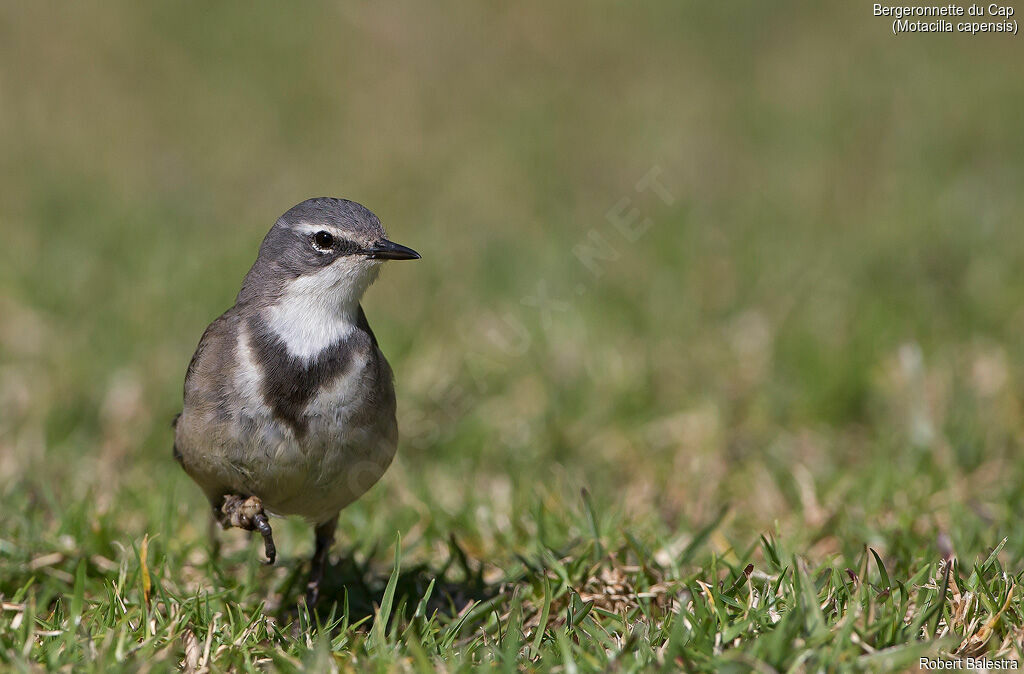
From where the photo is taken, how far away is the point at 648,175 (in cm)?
1027

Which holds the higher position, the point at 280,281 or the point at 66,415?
the point at 280,281

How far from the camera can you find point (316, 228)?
Answer: 178 inches

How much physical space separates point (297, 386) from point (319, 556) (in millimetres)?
974

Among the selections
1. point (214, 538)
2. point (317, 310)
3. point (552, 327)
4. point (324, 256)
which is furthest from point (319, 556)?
point (552, 327)

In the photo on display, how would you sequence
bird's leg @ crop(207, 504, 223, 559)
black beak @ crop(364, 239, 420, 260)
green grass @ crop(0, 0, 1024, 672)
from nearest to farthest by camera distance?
1. green grass @ crop(0, 0, 1024, 672)
2. black beak @ crop(364, 239, 420, 260)
3. bird's leg @ crop(207, 504, 223, 559)

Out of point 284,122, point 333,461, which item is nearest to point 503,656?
point 333,461

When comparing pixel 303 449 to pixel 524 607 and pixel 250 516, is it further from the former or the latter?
pixel 524 607

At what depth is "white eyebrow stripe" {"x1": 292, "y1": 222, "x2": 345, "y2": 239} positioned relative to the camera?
450 centimetres

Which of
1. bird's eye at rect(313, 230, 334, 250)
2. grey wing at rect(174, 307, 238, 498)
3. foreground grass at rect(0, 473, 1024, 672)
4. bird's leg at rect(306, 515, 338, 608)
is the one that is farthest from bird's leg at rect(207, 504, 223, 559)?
bird's eye at rect(313, 230, 334, 250)

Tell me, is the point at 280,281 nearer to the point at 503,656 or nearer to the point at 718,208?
the point at 503,656

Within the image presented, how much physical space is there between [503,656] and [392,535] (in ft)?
5.79

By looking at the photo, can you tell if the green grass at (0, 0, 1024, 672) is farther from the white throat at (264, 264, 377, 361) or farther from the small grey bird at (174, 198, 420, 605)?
the white throat at (264, 264, 377, 361)

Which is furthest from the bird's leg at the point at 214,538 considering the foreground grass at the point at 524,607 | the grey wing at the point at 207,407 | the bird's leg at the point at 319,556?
the grey wing at the point at 207,407

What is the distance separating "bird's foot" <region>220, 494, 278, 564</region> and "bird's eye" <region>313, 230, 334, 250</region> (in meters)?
0.98
